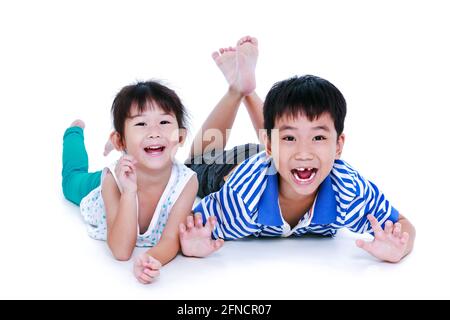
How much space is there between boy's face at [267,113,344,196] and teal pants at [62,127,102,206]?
69 centimetres

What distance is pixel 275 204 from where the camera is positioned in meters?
1.74

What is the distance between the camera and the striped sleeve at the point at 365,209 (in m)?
1.75

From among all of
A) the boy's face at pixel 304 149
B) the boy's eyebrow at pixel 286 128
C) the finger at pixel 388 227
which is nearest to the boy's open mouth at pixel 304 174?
the boy's face at pixel 304 149

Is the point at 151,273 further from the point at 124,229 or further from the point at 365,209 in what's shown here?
the point at 365,209

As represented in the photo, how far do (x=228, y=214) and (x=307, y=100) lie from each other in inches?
14.2

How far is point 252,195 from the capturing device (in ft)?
5.70

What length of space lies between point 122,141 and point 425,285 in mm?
857

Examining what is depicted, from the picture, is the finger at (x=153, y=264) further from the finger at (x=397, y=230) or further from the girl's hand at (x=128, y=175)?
the finger at (x=397, y=230)

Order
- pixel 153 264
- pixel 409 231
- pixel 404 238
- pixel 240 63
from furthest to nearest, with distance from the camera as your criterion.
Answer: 1. pixel 240 63
2. pixel 409 231
3. pixel 404 238
4. pixel 153 264

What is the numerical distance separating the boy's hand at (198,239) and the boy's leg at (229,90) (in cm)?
60

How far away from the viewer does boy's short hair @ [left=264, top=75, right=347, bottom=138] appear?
65.7 inches

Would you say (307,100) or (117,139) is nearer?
(307,100)

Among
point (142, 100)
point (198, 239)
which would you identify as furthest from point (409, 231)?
point (142, 100)

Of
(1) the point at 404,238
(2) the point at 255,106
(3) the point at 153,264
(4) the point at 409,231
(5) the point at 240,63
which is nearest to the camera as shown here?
(3) the point at 153,264
